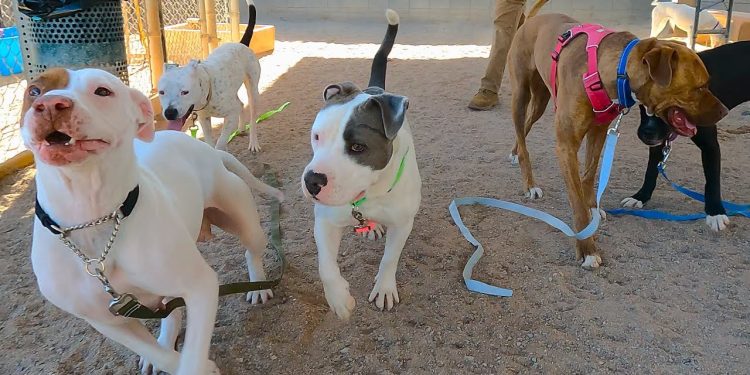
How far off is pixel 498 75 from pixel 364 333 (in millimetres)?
4222

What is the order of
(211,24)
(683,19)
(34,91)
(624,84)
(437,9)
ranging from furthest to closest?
(437,9), (683,19), (211,24), (624,84), (34,91)

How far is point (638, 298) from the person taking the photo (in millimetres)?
2752

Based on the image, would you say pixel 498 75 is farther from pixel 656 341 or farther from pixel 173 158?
pixel 173 158

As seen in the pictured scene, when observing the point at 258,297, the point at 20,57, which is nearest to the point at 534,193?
the point at 258,297

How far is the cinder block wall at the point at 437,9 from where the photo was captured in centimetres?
1325

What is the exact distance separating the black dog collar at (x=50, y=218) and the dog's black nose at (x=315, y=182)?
0.57 metres

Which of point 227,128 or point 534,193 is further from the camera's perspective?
point 227,128

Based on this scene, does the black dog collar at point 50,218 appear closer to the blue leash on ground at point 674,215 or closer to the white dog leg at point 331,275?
the white dog leg at point 331,275

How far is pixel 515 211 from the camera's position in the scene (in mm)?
3617

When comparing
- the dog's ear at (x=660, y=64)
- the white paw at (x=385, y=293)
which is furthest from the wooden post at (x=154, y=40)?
the dog's ear at (x=660, y=64)

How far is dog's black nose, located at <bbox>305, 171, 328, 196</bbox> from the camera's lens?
6.70ft

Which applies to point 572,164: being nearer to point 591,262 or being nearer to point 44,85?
point 591,262

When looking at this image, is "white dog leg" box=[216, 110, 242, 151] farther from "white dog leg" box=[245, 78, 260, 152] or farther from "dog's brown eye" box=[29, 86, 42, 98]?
"dog's brown eye" box=[29, 86, 42, 98]

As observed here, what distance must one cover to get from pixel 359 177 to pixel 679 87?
5.85ft
